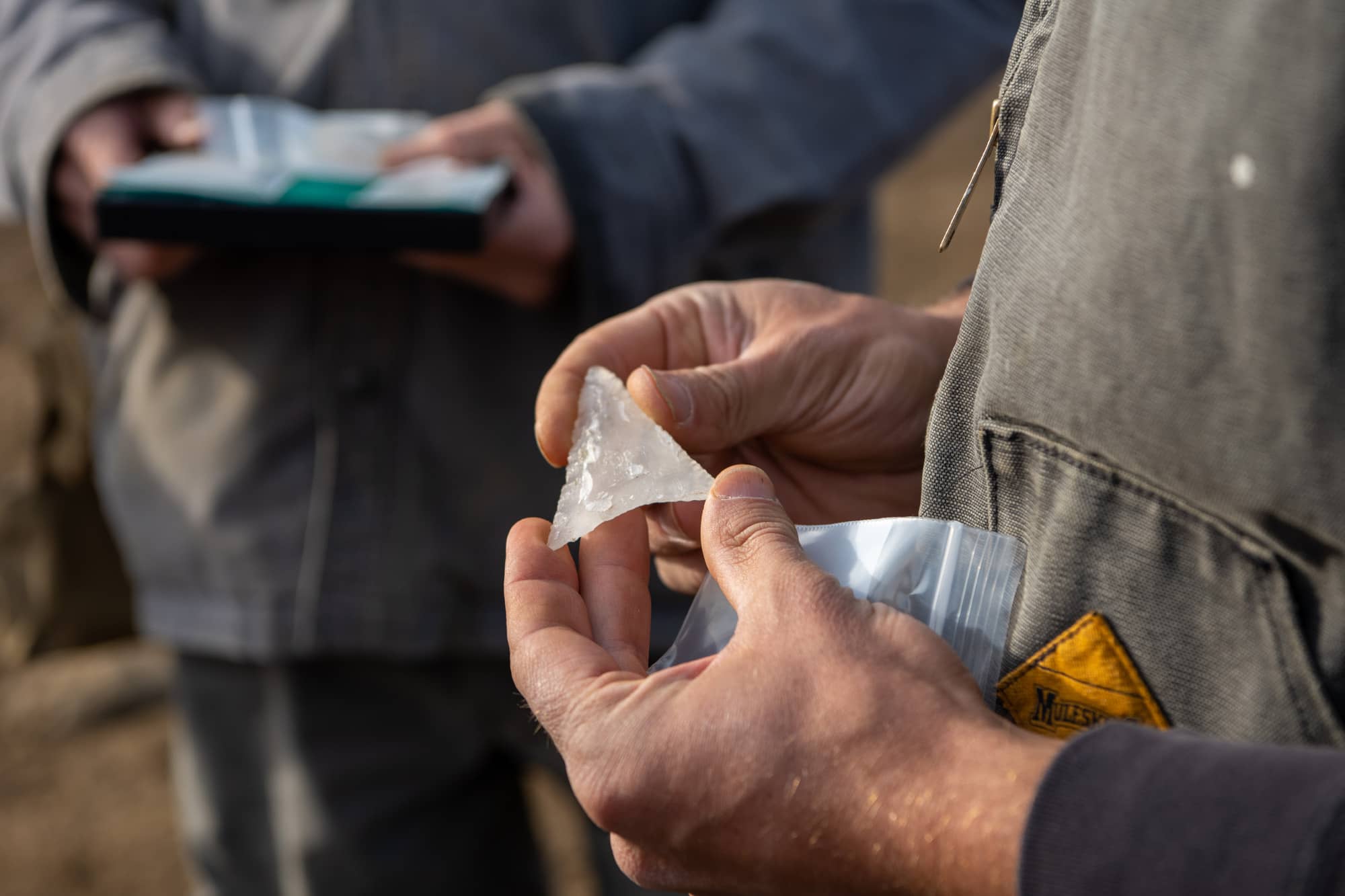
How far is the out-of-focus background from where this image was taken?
5.90 ft

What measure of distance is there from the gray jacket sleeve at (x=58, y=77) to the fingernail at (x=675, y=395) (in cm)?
92

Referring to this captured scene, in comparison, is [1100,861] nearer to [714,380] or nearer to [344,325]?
[714,380]

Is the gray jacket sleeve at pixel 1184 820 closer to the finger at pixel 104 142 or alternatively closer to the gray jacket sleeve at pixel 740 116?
the gray jacket sleeve at pixel 740 116

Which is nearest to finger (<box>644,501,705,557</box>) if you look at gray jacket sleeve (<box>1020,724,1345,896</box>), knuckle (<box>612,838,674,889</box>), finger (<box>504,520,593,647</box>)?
finger (<box>504,520,593,647</box>)

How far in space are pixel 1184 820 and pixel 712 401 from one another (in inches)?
20.3

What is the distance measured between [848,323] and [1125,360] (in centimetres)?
43

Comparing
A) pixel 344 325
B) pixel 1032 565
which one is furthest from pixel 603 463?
pixel 344 325

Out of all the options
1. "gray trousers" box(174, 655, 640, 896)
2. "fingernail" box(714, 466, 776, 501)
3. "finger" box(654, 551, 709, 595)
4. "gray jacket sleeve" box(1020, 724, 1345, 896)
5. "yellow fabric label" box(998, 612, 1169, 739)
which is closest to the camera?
"gray jacket sleeve" box(1020, 724, 1345, 896)

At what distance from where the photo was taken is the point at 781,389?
962mm

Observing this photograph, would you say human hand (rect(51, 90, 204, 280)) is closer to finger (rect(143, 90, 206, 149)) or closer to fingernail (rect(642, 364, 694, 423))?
finger (rect(143, 90, 206, 149))

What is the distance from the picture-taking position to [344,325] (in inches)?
58.5

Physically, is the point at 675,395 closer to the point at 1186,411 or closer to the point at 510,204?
the point at 1186,411

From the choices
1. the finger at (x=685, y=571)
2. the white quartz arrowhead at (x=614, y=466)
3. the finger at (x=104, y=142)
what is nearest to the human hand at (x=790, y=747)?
the white quartz arrowhead at (x=614, y=466)

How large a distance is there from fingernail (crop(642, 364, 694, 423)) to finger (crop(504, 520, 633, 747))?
0.14 m
